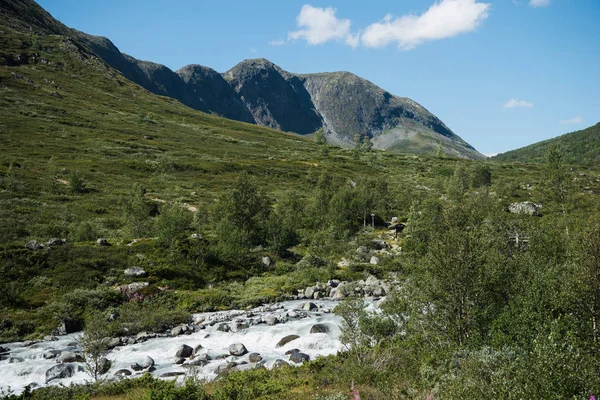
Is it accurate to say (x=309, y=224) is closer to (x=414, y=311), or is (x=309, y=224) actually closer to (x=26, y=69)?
(x=414, y=311)

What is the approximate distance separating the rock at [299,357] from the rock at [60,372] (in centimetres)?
1441

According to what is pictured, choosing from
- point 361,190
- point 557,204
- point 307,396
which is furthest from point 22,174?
point 557,204

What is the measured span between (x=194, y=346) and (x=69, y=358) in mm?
8460

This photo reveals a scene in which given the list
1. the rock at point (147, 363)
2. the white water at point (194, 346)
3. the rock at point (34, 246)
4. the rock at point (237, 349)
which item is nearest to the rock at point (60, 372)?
the white water at point (194, 346)

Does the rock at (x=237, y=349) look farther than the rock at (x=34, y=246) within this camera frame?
No

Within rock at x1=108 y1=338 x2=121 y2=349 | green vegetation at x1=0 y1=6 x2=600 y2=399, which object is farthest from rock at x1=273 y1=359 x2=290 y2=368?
rock at x1=108 y1=338 x2=121 y2=349

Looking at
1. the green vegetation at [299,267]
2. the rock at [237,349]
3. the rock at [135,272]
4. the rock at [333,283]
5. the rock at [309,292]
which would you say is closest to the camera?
the green vegetation at [299,267]

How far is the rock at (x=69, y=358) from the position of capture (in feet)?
82.3

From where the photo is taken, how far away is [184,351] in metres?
26.6

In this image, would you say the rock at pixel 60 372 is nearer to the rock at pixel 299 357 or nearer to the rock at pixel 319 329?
the rock at pixel 299 357

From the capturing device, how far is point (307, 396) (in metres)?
18.2

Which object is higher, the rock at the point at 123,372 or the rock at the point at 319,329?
the rock at the point at 319,329

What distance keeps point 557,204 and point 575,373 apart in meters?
79.3

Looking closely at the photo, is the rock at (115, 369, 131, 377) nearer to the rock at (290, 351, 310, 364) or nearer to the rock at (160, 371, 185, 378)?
the rock at (160, 371, 185, 378)
